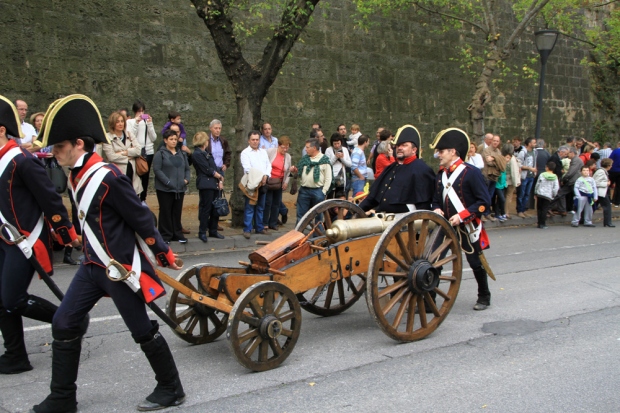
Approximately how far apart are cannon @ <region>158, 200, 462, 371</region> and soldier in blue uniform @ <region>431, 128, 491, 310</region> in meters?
0.60

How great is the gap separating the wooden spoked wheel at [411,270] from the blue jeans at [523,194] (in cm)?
1148

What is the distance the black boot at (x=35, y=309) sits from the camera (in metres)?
5.35

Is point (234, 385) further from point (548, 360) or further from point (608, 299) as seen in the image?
point (608, 299)

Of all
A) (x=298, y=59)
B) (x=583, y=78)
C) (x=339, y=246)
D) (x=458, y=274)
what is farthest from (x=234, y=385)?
(x=583, y=78)

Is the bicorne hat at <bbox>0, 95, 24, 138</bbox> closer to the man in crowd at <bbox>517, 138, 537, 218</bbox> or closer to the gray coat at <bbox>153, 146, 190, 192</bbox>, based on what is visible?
the gray coat at <bbox>153, 146, 190, 192</bbox>

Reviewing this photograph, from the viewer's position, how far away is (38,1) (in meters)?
14.2

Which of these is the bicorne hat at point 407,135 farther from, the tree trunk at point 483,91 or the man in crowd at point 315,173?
the tree trunk at point 483,91

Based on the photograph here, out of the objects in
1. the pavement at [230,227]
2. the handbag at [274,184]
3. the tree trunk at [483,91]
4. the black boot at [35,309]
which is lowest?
the pavement at [230,227]

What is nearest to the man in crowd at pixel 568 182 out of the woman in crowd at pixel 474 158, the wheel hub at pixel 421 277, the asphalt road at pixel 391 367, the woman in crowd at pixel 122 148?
the woman in crowd at pixel 474 158

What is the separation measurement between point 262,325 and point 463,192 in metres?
3.00

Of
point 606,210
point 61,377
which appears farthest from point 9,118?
point 606,210

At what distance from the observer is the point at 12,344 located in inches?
214

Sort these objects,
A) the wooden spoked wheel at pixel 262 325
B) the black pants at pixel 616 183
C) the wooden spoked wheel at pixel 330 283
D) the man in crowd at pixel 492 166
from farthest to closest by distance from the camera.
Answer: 1. the black pants at pixel 616 183
2. the man in crowd at pixel 492 166
3. the wooden spoked wheel at pixel 330 283
4. the wooden spoked wheel at pixel 262 325

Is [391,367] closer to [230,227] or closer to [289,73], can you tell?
[230,227]
